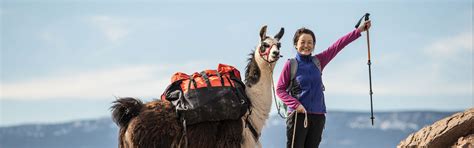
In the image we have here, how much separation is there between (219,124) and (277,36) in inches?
49.2

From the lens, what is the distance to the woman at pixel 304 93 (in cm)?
827

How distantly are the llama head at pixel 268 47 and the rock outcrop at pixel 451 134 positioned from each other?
2.68 metres

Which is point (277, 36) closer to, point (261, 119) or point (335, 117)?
point (261, 119)

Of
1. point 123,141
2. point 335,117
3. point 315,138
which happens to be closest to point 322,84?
point 315,138

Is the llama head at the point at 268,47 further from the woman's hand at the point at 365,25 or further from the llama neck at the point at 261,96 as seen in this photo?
the woman's hand at the point at 365,25

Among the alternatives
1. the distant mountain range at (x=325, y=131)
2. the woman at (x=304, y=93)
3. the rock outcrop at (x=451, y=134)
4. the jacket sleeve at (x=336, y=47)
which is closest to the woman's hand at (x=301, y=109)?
the woman at (x=304, y=93)

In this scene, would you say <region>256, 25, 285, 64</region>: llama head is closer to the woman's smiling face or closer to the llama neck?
the llama neck

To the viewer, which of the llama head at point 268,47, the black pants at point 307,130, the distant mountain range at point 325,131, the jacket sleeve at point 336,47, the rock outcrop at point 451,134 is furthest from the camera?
the distant mountain range at point 325,131

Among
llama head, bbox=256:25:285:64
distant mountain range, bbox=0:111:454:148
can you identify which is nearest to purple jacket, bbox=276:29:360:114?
llama head, bbox=256:25:285:64

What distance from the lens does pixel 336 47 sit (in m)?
8.57

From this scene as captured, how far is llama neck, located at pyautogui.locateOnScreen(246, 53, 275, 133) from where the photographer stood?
8875 millimetres

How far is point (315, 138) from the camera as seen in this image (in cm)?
845

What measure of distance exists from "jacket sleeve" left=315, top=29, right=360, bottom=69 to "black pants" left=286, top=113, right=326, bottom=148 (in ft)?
2.05

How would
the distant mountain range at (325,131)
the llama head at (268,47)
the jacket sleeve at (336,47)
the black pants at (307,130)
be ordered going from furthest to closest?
the distant mountain range at (325,131)
the llama head at (268,47)
the jacket sleeve at (336,47)
the black pants at (307,130)
